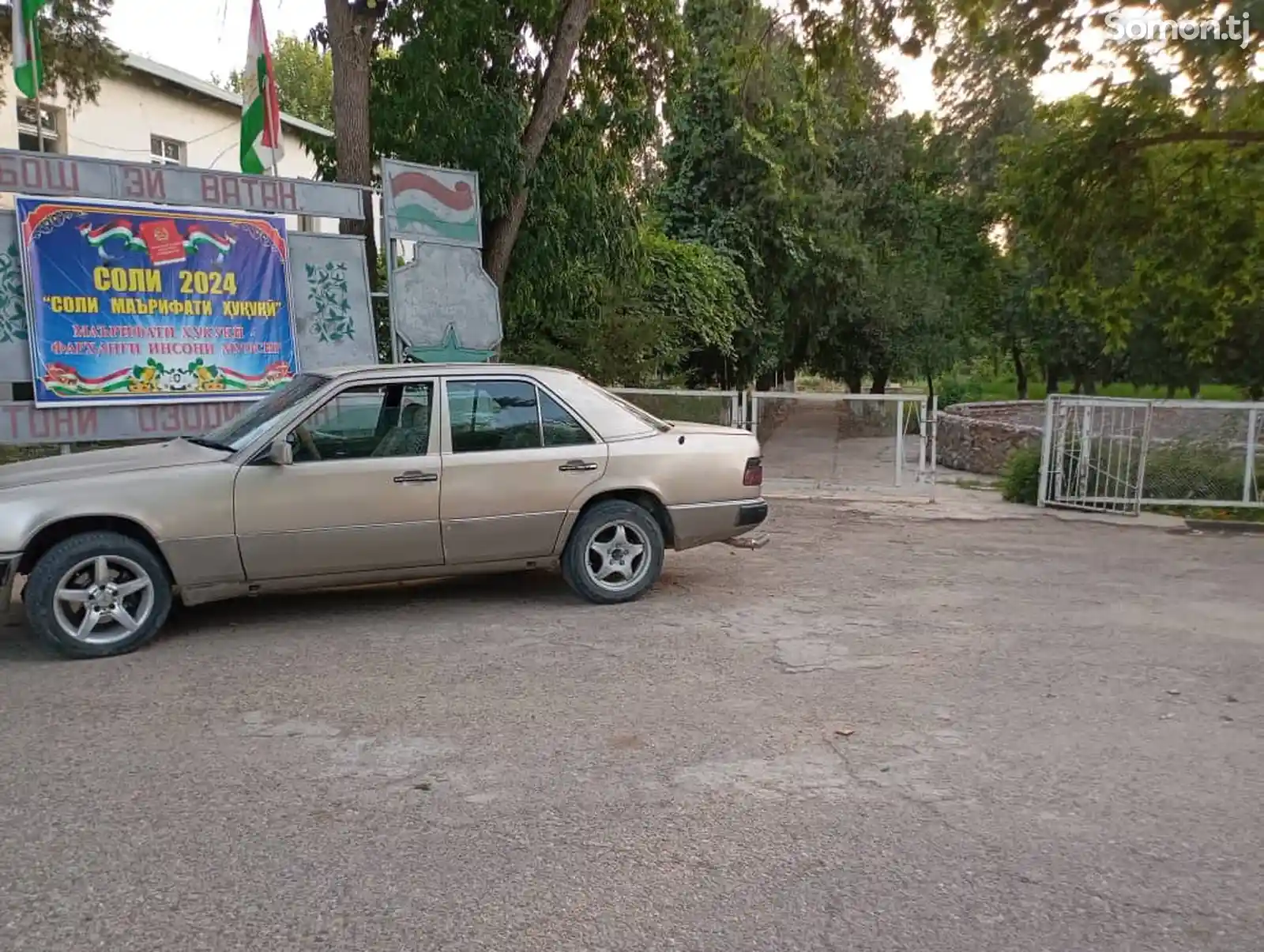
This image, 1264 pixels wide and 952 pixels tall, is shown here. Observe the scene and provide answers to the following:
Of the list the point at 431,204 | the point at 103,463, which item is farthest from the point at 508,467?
the point at 431,204

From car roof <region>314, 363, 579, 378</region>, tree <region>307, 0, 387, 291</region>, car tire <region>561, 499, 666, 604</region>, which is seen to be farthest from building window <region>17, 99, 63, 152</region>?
car tire <region>561, 499, 666, 604</region>

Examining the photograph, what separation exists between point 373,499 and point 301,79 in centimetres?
4494

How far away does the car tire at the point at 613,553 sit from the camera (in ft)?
24.0

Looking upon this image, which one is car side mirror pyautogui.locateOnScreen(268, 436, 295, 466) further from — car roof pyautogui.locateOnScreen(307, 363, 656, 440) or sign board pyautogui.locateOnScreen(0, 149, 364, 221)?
sign board pyautogui.locateOnScreen(0, 149, 364, 221)

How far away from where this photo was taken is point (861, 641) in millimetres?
6594

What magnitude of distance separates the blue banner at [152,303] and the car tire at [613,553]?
420 cm

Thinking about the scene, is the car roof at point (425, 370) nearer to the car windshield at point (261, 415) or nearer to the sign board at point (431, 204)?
the car windshield at point (261, 415)

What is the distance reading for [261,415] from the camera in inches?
276

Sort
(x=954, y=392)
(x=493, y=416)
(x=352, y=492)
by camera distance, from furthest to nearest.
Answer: (x=954, y=392) < (x=493, y=416) < (x=352, y=492)

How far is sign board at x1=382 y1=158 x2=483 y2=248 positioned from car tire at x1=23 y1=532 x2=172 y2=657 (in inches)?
215

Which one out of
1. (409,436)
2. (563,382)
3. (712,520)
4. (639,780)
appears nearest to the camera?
Result: (639,780)

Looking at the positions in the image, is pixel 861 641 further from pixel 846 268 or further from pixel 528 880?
pixel 846 268

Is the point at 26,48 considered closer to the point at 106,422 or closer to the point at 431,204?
the point at 431,204

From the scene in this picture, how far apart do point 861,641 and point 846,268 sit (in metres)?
20.3
